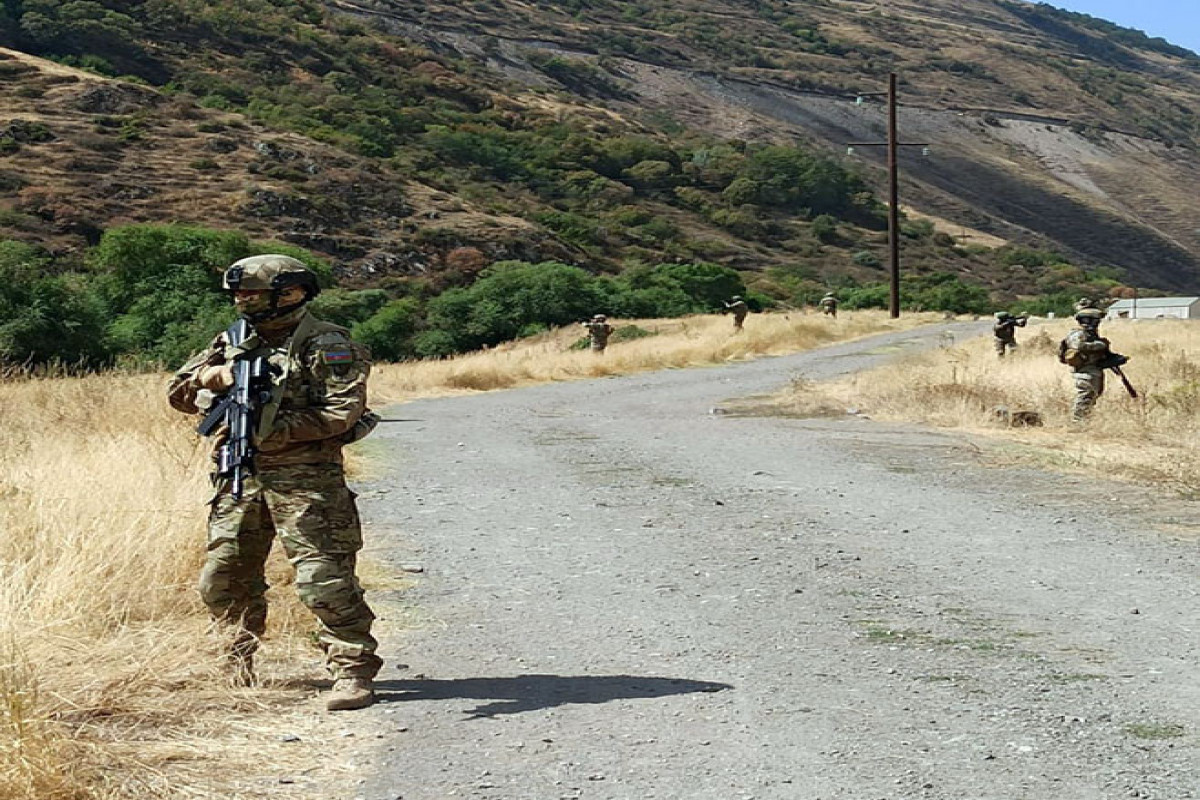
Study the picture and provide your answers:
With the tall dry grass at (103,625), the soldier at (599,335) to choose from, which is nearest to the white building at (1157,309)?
the soldier at (599,335)

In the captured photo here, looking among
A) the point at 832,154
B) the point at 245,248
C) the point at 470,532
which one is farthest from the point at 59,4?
the point at 470,532

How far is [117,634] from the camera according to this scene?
5.18 m

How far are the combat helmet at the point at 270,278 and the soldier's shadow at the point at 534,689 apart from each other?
4.81 ft

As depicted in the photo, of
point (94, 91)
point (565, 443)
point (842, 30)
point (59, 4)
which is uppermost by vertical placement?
point (842, 30)

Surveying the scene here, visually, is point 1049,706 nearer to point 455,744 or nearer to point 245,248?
point 455,744

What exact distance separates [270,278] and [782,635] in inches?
104

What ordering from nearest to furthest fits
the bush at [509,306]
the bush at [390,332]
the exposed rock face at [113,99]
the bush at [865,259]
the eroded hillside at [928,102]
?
the bush at [390,332]
the bush at [509,306]
the exposed rock face at [113,99]
the bush at [865,259]
the eroded hillside at [928,102]

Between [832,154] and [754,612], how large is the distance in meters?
105

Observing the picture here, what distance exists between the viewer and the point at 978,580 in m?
7.07

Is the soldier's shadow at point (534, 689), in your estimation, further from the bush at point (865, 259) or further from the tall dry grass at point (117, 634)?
the bush at point (865, 259)

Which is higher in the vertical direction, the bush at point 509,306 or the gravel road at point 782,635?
the gravel road at point 782,635

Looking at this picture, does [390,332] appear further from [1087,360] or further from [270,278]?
[270,278]

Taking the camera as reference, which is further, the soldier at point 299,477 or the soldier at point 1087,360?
the soldier at point 1087,360

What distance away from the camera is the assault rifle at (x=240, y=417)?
4875mm
